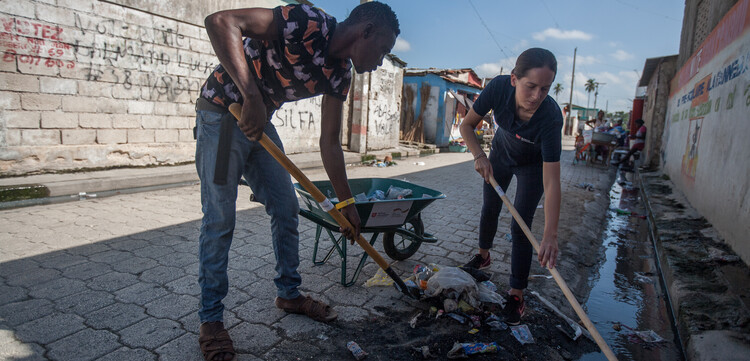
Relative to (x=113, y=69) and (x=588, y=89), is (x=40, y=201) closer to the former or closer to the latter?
(x=113, y=69)

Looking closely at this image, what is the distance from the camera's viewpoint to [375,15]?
79.6 inches

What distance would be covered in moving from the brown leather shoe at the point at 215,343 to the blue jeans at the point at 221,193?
0.05 meters

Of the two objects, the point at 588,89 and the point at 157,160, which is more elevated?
the point at 588,89

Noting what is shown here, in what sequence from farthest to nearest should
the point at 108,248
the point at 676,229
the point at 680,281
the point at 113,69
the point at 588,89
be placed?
the point at 588,89 → the point at 113,69 → the point at 676,229 → the point at 108,248 → the point at 680,281

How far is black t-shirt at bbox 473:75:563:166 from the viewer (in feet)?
8.08

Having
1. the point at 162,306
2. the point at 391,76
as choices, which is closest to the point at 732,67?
the point at 162,306

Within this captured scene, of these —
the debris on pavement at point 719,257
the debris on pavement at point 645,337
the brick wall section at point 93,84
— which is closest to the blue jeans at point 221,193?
the debris on pavement at point 645,337

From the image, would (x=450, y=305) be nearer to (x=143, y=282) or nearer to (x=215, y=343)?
(x=215, y=343)

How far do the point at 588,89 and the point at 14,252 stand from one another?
104233mm

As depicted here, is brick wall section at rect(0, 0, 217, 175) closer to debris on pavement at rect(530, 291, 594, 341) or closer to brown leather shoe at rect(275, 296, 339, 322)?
brown leather shoe at rect(275, 296, 339, 322)

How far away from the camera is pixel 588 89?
92000mm

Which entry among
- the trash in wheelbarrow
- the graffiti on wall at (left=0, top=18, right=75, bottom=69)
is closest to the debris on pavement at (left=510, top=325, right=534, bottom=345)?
Answer: the trash in wheelbarrow

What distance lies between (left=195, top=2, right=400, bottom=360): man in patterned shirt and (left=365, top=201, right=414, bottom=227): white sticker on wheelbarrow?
2.45ft

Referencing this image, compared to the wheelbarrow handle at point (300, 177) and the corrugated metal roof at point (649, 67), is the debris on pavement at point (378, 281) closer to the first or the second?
the wheelbarrow handle at point (300, 177)
